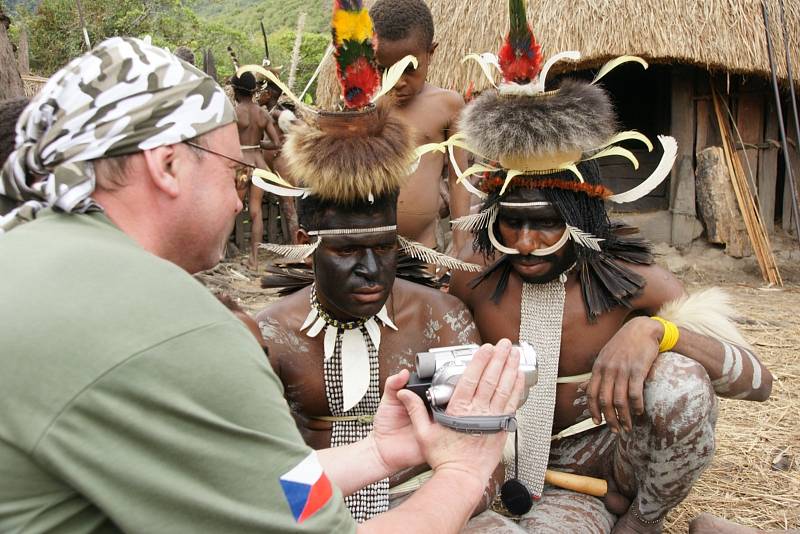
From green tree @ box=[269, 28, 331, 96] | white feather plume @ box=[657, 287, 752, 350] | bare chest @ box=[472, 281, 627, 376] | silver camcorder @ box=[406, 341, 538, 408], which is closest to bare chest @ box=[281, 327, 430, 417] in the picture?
bare chest @ box=[472, 281, 627, 376]

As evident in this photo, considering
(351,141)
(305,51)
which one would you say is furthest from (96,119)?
(305,51)

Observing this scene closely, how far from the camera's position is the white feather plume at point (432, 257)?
2900mm

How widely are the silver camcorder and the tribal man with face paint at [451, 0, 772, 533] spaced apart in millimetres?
743

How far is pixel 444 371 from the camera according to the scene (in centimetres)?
193

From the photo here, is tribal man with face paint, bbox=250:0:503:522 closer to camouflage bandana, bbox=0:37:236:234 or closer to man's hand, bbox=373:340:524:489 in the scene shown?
man's hand, bbox=373:340:524:489

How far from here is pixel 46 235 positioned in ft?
4.47

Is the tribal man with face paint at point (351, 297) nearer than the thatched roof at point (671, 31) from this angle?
Yes

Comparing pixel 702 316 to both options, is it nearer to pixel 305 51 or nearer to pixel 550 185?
pixel 550 185

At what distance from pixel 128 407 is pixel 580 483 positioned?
2.20 m

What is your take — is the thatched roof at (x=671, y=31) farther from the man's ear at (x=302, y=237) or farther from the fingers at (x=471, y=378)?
the fingers at (x=471, y=378)

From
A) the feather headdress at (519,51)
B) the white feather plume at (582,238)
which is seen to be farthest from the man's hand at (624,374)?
the feather headdress at (519,51)

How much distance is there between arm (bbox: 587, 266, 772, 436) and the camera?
255cm

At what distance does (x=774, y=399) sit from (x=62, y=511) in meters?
4.53

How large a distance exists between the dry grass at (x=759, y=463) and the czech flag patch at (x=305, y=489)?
7.44 ft
